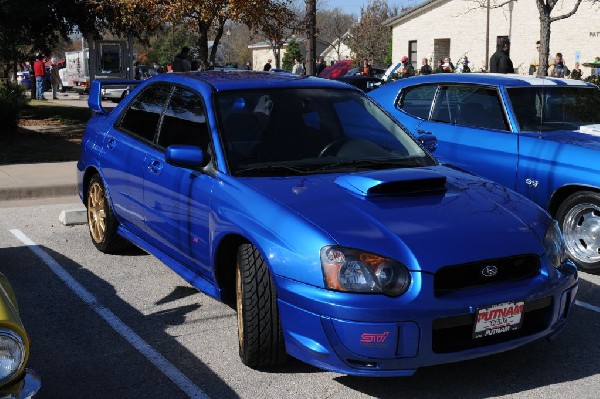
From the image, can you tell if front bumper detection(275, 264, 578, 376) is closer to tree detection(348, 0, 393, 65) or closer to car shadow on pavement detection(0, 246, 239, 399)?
car shadow on pavement detection(0, 246, 239, 399)

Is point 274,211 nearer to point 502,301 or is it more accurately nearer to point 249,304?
point 249,304

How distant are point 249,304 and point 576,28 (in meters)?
30.7

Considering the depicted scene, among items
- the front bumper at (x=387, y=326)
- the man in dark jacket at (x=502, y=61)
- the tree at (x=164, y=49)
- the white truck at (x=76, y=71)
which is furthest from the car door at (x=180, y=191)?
the tree at (x=164, y=49)

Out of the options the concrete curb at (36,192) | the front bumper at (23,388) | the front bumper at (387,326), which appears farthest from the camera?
the concrete curb at (36,192)

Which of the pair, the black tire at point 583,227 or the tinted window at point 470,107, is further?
the tinted window at point 470,107

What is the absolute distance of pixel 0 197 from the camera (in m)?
9.58

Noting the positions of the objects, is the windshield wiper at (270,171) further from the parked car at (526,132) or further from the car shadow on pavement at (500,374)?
the parked car at (526,132)

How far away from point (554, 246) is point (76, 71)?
39284 millimetres

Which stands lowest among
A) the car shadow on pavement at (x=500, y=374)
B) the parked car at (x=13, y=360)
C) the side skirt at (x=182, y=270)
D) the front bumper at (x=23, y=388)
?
the car shadow on pavement at (x=500, y=374)

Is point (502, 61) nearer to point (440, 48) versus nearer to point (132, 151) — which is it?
point (132, 151)

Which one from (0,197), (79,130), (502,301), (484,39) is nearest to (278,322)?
(502,301)

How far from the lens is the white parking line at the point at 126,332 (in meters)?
4.24

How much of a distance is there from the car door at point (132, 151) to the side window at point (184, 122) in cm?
15

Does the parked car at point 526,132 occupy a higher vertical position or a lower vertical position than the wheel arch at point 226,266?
higher
